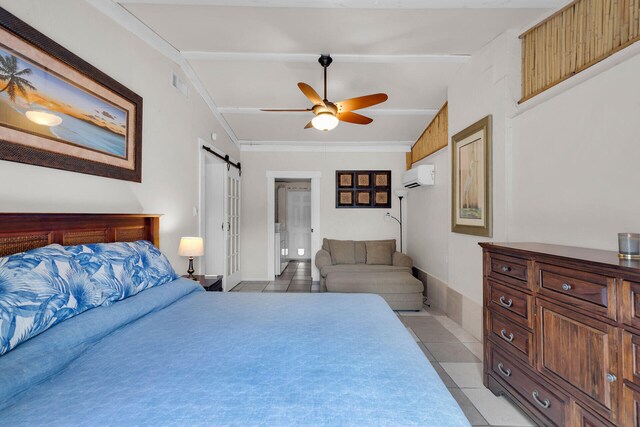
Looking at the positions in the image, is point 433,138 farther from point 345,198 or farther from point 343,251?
point 343,251

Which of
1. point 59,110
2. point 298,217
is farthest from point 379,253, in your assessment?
point 59,110

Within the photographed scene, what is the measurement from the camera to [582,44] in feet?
6.04

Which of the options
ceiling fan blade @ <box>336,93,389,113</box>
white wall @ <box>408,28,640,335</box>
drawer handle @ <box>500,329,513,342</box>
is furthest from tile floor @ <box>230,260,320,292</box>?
drawer handle @ <box>500,329,513,342</box>

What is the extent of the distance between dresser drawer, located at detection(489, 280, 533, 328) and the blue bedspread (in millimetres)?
798

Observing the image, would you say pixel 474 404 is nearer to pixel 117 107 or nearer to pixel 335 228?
pixel 117 107

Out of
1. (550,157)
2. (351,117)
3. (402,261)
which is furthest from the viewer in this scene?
(402,261)

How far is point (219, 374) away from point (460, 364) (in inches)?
87.3

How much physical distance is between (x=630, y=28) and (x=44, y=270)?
321cm

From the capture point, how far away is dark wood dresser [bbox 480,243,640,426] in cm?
114

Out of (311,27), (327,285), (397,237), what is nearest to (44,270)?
(311,27)

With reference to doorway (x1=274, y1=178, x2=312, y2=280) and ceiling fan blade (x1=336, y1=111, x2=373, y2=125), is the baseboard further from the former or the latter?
doorway (x1=274, y1=178, x2=312, y2=280)

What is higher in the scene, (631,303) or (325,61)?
(325,61)

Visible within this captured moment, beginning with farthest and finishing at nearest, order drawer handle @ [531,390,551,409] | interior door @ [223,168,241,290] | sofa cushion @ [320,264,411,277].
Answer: interior door @ [223,168,241,290]
sofa cushion @ [320,264,411,277]
drawer handle @ [531,390,551,409]

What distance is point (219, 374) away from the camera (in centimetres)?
98
